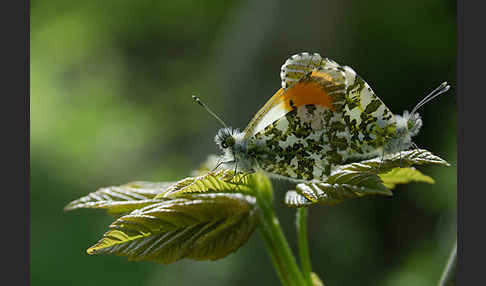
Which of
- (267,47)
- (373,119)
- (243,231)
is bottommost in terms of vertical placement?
(243,231)

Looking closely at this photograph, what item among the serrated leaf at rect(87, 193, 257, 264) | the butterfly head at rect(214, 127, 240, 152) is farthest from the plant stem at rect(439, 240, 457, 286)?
the butterfly head at rect(214, 127, 240, 152)

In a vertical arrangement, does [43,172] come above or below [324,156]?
below

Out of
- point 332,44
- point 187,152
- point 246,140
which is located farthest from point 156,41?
point 246,140

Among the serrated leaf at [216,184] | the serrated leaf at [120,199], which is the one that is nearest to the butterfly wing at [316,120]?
the serrated leaf at [216,184]

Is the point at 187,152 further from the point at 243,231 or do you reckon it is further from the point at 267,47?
the point at 243,231

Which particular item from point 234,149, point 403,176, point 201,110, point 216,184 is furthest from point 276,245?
point 201,110
